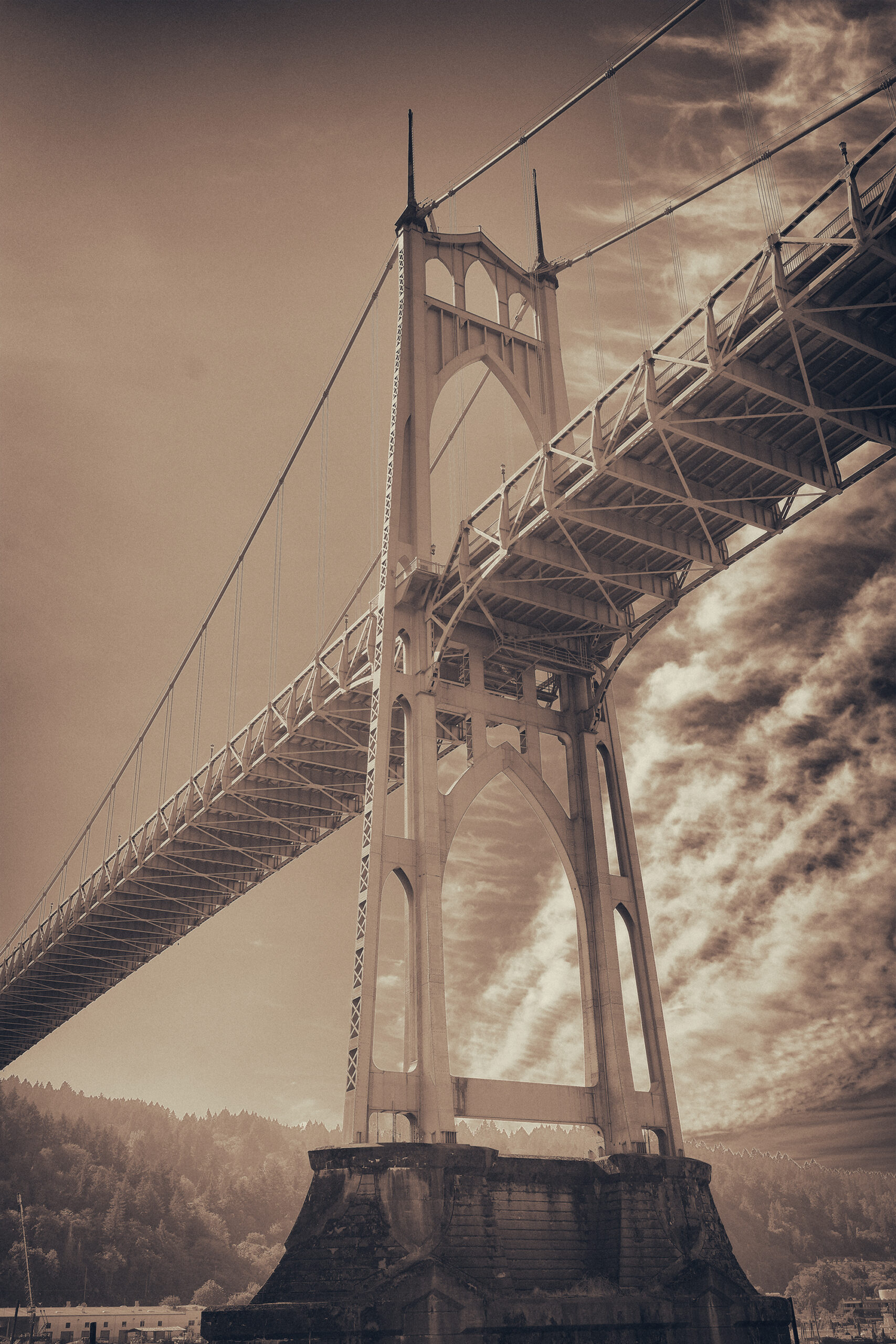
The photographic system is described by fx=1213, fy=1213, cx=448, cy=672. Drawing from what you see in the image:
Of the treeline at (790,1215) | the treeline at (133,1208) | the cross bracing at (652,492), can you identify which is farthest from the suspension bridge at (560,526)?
the treeline at (790,1215)

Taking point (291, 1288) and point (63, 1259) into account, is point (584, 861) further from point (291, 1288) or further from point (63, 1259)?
point (63, 1259)

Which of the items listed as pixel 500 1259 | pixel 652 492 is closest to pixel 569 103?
pixel 652 492

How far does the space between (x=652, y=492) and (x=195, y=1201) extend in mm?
99936

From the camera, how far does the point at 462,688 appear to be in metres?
31.1

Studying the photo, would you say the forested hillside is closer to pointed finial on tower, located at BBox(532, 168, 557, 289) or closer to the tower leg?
the tower leg

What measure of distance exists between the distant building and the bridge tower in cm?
5830

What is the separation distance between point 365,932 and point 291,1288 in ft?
22.8

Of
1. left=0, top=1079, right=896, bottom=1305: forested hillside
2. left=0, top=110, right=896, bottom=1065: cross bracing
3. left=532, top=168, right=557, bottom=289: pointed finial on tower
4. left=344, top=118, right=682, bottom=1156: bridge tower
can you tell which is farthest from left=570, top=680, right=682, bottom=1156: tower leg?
left=0, top=1079, right=896, bottom=1305: forested hillside

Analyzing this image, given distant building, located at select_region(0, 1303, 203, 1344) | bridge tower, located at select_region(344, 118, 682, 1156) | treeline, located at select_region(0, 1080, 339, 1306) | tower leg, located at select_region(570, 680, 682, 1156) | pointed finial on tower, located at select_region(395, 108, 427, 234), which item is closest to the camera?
bridge tower, located at select_region(344, 118, 682, 1156)

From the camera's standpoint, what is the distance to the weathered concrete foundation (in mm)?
22484

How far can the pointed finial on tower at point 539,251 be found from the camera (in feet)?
121

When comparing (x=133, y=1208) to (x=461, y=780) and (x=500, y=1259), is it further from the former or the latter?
(x=500, y=1259)

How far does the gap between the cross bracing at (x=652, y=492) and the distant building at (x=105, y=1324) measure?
50.7m

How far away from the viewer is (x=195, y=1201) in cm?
10894
